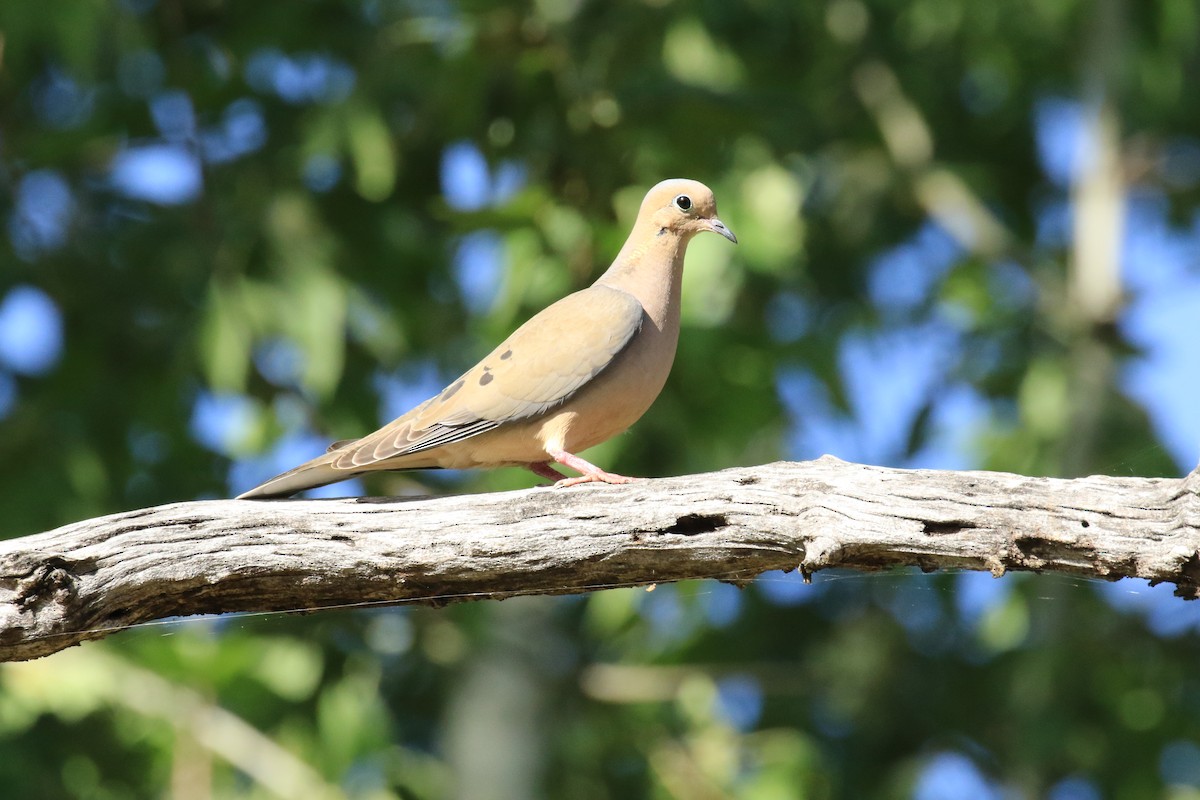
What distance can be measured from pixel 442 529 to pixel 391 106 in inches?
206

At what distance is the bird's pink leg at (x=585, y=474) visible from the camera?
378 centimetres

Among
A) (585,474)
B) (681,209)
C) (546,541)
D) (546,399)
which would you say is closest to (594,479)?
(585,474)

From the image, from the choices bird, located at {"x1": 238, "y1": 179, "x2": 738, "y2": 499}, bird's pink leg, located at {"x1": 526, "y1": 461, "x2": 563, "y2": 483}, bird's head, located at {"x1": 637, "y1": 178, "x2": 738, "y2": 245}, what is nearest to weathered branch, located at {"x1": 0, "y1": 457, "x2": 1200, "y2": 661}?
bird, located at {"x1": 238, "y1": 179, "x2": 738, "y2": 499}

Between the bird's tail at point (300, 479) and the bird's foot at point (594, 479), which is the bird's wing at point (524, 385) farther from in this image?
the bird's foot at point (594, 479)

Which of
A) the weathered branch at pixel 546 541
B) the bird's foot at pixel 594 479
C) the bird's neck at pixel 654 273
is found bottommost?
the weathered branch at pixel 546 541

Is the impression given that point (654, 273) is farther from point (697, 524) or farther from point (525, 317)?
point (525, 317)

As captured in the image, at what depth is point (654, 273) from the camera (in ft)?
14.1

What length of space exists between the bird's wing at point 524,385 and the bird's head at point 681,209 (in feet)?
1.12

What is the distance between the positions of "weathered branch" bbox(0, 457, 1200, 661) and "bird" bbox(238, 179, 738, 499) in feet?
1.14

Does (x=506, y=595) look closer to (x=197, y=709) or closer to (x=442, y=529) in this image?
(x=442, y=529)

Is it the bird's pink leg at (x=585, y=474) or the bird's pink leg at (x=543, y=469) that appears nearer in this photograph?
the bird's pink leg at (x=585, y=474)

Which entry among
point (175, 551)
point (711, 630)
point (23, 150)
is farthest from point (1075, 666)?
point (23, 150)

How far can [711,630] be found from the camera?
9758mm

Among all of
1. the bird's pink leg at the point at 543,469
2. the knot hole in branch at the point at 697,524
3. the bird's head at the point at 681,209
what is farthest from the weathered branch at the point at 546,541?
the bird's head at the point at 681,209
